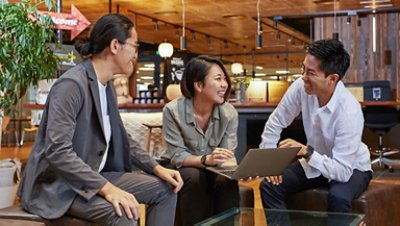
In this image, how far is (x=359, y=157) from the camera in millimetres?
3008

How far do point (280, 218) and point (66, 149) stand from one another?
119 cm

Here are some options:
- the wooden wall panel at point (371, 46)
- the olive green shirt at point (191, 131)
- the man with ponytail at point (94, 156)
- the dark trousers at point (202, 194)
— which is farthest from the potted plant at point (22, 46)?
the wooden wall panel at point (371, 46)

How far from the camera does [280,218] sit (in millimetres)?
2658

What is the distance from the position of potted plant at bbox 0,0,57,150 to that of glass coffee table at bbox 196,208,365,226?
1695 mm

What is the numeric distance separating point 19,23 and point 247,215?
1878 millimetres

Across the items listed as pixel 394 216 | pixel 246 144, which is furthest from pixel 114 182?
pixel 246 144

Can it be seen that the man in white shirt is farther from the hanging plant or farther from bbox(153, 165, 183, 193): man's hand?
the hanging plant

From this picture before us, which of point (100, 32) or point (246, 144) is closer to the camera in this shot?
point (100, 32)

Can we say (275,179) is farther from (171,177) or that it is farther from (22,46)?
(22,46)

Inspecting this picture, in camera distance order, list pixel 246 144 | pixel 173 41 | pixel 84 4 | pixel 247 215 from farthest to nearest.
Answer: pixel 173 41, pixel 84 4, pixel 246 144, pixel 247 215

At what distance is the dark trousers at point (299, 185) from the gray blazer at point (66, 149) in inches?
45.9

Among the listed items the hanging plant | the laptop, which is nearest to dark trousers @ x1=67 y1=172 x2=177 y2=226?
the laptop

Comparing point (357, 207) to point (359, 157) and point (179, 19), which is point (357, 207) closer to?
point (359, 157)

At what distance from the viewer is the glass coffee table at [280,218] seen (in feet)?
8.01
